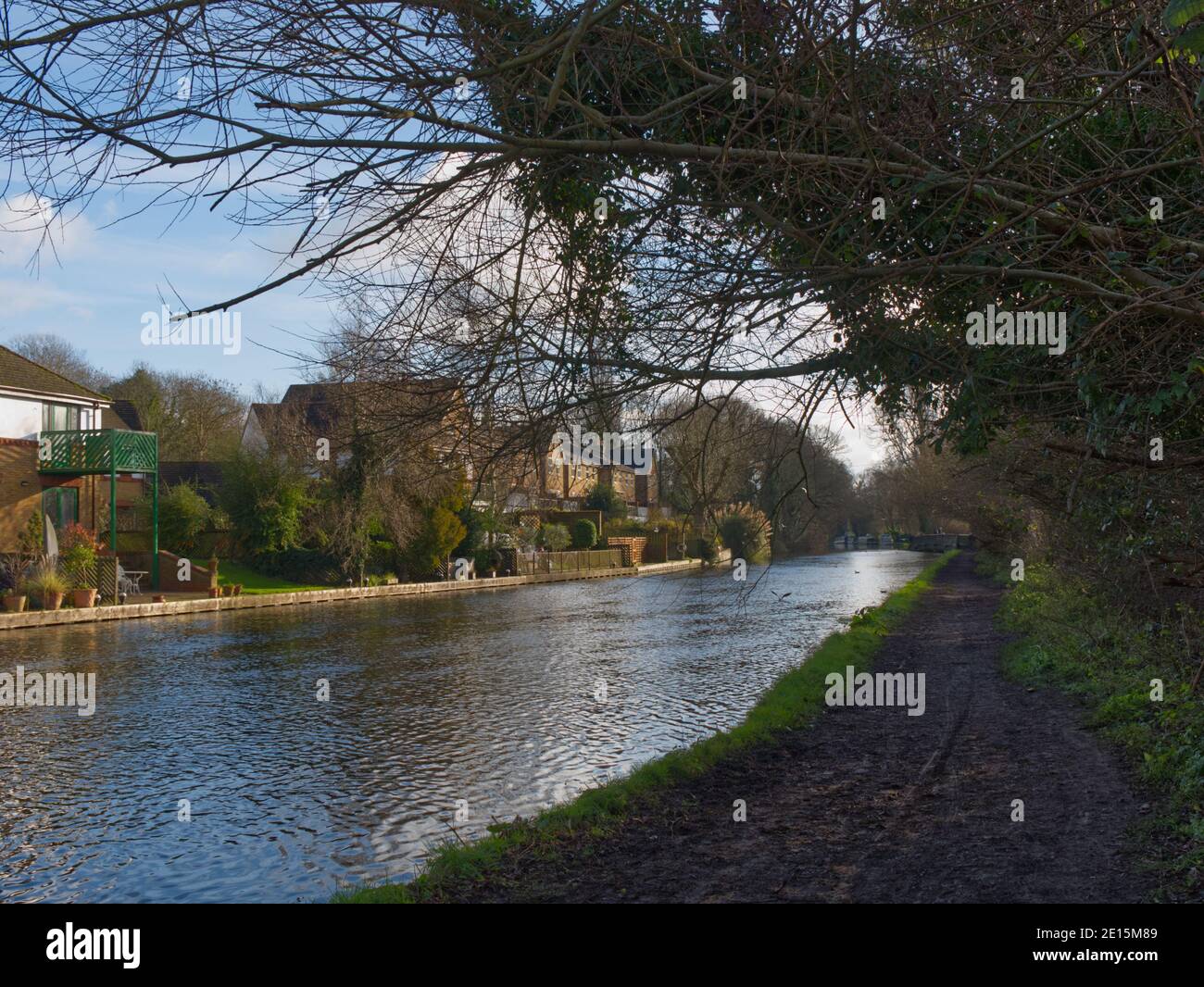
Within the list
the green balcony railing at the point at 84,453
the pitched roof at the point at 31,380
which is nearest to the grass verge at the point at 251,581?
the green balcony railing at the point at 84,453

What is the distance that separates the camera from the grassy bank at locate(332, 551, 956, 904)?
19.6 ft

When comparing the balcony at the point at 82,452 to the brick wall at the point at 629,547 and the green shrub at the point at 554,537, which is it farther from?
the brick wall at the point at 629,547

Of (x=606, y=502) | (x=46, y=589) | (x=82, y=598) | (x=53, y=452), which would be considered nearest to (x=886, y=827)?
(x=46, y=589)

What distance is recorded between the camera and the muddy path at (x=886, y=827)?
5836mm

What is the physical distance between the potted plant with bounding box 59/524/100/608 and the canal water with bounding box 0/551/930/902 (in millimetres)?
2079

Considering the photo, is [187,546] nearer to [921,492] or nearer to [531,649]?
[531,649]

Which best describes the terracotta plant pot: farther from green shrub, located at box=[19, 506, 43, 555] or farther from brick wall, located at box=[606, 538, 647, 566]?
brick wall, located at box=[606, 538, 647, 566]

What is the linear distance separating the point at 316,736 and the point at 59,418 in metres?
25.0

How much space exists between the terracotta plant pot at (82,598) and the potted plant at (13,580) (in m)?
1.19

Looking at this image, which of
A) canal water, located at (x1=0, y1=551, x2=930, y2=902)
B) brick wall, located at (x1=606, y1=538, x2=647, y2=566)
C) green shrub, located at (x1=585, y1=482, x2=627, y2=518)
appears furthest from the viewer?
green shrub, located at (x1=585, y1=482, x2=627, y2=518)

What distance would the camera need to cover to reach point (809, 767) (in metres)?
9.41

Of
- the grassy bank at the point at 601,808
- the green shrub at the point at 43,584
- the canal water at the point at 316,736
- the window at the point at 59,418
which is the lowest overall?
the canal water at the point at 316,736

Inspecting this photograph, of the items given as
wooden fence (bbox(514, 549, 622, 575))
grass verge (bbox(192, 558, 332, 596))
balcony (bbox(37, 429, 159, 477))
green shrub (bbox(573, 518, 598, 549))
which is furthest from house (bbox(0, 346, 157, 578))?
green shrub (bbox(573, 518, 598, 549))

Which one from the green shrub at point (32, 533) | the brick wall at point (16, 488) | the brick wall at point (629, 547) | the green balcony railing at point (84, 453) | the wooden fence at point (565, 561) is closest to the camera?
the green shrub at point (32, 533)
